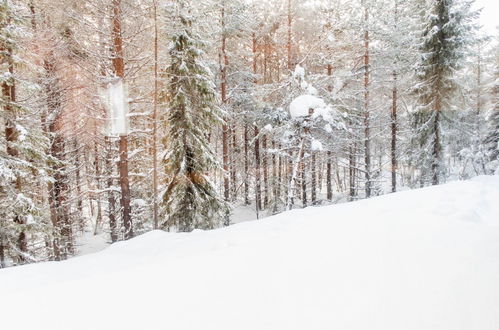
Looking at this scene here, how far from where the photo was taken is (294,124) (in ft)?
35.6

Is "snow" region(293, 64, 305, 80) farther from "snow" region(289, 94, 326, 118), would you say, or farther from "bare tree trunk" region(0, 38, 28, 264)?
"bare tree trunk" region(0, 38, 28, 264)

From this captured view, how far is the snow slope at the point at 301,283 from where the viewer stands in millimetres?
2264

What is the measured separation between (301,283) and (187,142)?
8331 mm

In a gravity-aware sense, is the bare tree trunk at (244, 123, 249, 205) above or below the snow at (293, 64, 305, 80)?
below

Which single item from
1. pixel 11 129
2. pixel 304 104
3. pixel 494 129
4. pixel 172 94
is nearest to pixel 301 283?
pixel 304 104

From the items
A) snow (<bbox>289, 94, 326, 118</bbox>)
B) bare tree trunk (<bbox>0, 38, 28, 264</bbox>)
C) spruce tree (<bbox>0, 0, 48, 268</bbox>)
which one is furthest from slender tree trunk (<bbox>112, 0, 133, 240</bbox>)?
snow (<bbox>289, 94, 326, 118</bbox>)

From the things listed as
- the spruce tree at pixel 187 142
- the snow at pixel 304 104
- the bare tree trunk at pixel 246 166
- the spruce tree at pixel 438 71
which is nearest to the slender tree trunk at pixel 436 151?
Result: the spruce tree at pixel 438 71

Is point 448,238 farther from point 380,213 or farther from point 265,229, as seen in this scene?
point 265,229

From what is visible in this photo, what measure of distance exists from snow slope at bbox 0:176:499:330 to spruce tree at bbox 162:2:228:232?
589 cm

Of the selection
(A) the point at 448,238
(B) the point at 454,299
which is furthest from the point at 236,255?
(A) the point at 448,238

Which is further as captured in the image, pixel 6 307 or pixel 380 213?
pixel 380 213

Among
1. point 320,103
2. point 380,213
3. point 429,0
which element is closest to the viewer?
point 380,213

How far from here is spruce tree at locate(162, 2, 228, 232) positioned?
10.2 m

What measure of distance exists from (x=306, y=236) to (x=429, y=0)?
1741 centimetres
